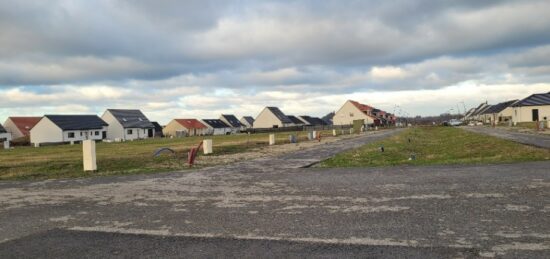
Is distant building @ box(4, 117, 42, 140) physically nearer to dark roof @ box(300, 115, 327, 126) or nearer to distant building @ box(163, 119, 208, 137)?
distant building @ box(163, 119, 208, 137)

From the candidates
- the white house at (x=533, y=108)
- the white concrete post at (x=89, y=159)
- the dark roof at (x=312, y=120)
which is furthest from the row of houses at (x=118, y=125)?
the white concrete post at (x=89, y=159)

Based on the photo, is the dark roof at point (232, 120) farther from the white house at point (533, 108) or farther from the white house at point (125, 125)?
the white house at point (533, 108)

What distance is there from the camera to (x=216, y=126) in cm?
13662

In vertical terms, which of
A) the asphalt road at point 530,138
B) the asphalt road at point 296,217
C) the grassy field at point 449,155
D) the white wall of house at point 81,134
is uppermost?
the white wall of house at point 81,134

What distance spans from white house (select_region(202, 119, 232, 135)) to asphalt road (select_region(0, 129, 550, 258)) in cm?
11925

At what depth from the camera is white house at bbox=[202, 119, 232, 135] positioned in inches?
5241

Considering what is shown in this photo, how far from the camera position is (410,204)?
8.12m

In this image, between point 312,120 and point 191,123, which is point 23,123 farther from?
point 312,120

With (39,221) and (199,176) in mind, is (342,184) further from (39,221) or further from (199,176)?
(39,221)

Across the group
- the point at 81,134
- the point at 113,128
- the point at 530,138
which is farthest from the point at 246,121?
the point at 530,138

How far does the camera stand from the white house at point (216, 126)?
133m

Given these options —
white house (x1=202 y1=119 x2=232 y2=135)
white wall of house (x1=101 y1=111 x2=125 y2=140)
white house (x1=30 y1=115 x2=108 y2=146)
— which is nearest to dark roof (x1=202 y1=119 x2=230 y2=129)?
white house (x1=202 y1=119 x2=232 y2=135)

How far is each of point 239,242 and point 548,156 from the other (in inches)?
543

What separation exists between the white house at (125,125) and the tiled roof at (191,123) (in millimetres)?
27702
